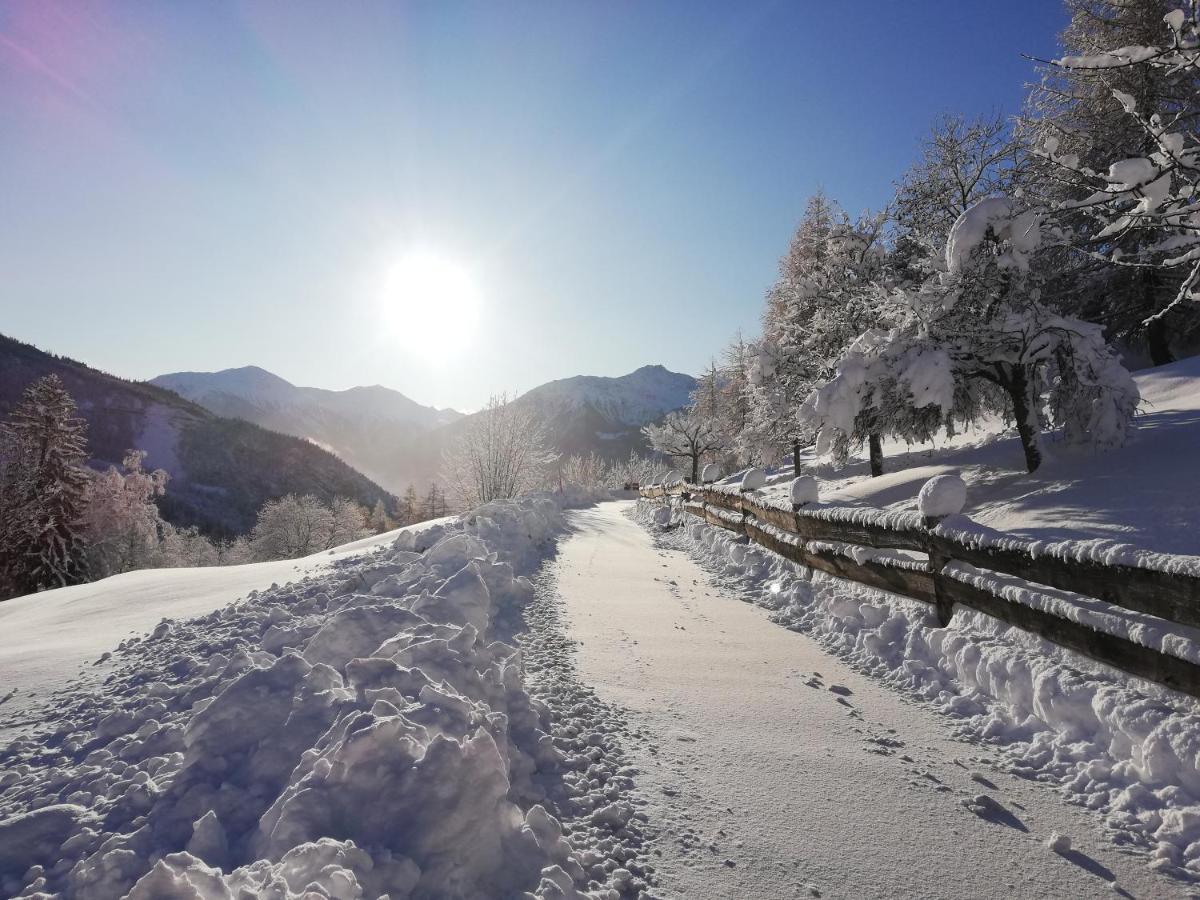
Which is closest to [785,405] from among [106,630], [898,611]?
[898,611]

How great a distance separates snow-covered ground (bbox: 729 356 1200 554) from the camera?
176 inches

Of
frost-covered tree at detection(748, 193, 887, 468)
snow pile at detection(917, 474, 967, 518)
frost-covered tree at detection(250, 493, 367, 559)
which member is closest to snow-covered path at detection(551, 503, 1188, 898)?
snow pile at detection(917, 474, 967, 518)

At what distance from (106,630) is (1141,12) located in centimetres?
2437

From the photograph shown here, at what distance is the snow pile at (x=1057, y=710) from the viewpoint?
239 centimetres

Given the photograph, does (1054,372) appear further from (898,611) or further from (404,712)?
(404,712)

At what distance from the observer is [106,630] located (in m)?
4.83

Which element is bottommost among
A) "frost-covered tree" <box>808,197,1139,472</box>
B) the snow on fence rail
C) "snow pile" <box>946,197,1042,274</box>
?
the snow on fence rail

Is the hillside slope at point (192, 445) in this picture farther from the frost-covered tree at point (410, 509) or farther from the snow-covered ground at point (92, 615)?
the snow-covered ground at point (92, 615)

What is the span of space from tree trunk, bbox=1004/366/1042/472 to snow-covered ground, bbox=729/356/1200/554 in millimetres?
216

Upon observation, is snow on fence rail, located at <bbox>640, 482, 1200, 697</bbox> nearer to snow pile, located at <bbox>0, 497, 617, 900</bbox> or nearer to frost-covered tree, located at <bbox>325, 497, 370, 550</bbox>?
snow pile, located at <bbox>0, 497, 617, 900</bbox>

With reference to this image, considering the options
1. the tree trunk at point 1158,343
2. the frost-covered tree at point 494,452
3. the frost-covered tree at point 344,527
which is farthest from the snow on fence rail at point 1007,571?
the frost-covered tree at point 344,527

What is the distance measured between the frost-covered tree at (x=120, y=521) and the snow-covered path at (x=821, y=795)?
3001 cm

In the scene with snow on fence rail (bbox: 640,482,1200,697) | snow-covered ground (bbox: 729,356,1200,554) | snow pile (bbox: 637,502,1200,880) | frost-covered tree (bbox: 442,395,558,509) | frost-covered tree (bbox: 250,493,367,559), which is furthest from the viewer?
frost-covered tree (bbox: 250,493,367,559)

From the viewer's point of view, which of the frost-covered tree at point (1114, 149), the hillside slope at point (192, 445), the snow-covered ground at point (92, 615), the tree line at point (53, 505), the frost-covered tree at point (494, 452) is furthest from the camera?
the hillside slope at point (192, 445)
